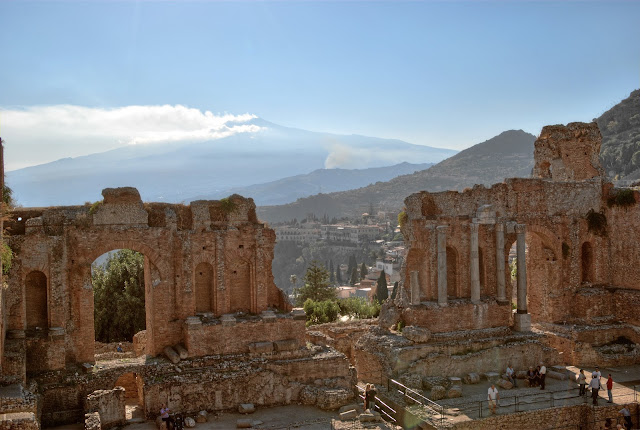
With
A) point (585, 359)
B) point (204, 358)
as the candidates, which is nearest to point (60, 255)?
point (204, 358)

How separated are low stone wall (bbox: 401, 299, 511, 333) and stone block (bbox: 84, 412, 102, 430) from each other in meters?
13.3

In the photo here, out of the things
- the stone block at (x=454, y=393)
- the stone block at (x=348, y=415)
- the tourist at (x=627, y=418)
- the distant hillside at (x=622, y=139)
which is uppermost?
the distant hillside at (x=622, y=139)

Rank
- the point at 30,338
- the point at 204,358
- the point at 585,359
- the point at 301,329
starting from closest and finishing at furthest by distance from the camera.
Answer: the point at 30,338, the point at 204,358, the point at 301,329, the point at 585,359

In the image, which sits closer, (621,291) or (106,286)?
(621,291)

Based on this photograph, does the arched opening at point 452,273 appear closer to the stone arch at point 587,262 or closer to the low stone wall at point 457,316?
the low stone wall at point 457,316

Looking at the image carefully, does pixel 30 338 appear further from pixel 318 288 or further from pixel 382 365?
pixel 318 288

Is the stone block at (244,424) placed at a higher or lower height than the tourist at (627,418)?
higher

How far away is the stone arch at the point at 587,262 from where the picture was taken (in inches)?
1205

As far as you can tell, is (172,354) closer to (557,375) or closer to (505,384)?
(505,384)

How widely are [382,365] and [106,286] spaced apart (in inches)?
658

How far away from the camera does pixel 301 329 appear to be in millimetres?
23453

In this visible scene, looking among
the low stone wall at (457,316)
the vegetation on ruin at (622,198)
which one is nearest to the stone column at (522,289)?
the low stone wall at (457,316)

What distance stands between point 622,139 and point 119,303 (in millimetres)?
78682

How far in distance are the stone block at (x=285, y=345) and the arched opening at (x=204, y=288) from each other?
2.92 metres
